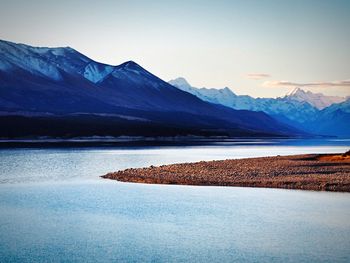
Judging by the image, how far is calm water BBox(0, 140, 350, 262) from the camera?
90.6 ft

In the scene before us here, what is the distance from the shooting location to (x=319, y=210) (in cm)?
3903

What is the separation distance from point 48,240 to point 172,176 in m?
29.6

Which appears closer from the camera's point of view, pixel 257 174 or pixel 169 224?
pixel 169 224

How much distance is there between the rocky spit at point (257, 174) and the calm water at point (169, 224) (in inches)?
119

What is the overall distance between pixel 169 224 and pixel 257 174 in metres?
26.2

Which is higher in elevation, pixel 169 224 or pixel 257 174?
pixel 257 174

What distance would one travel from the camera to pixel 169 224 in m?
34.8

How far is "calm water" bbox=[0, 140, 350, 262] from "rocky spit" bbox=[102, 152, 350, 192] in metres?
3.03

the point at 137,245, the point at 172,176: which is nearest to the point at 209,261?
the point at 137,245

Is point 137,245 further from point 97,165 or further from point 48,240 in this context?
point 97,165

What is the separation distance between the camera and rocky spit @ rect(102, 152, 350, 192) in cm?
5203

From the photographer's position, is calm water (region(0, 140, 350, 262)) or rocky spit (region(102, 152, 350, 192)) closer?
calm water (region(0, 140, 350, 262))

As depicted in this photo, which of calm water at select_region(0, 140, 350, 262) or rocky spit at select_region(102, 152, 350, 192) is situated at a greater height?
rocky spit at select_region(102, 152, 350, 192)

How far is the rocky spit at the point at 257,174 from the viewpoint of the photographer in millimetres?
52031
